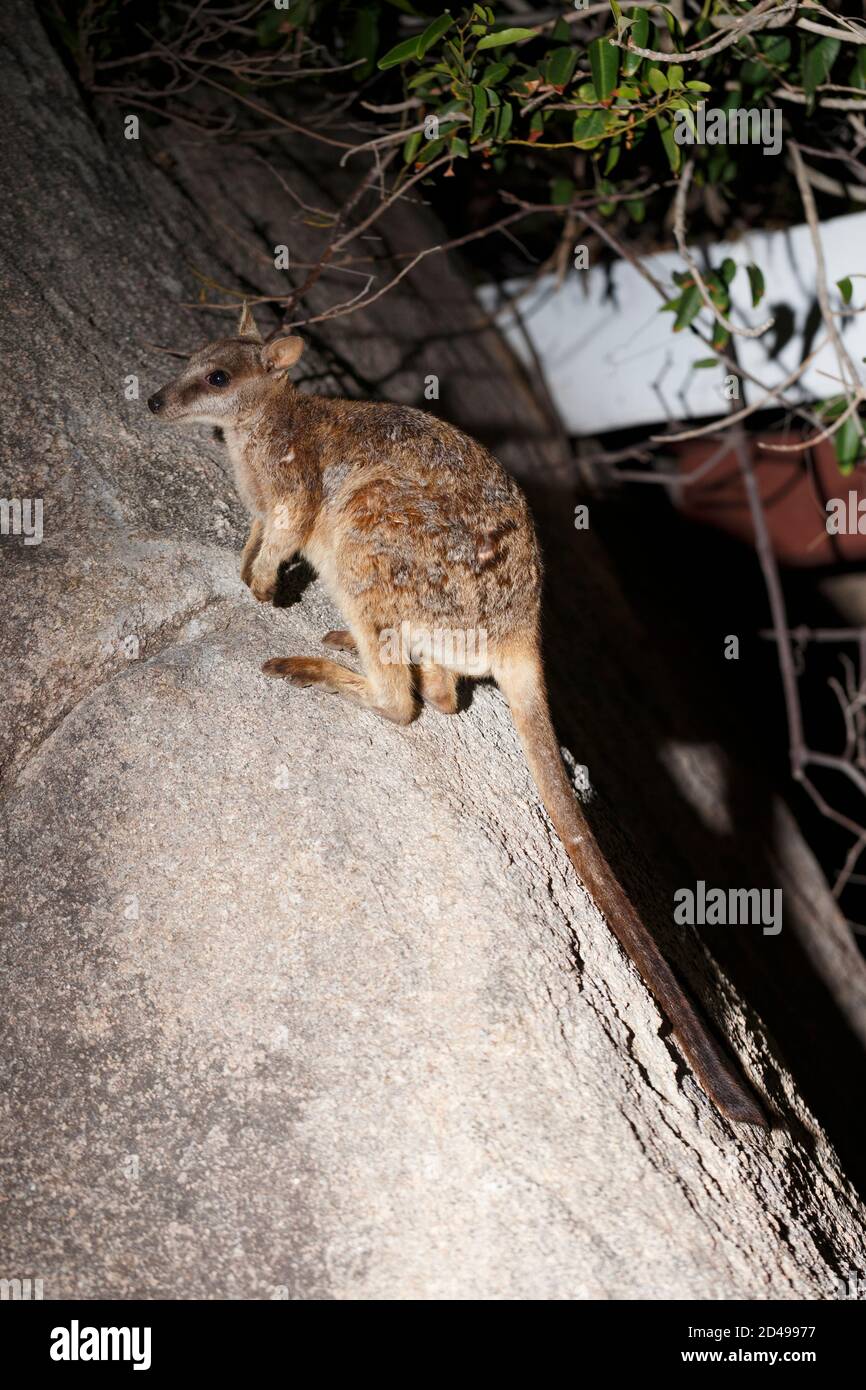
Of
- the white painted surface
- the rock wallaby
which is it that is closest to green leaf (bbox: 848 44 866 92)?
the white painted surface

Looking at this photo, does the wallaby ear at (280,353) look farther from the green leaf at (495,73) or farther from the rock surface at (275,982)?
the green leaf at (495,73)

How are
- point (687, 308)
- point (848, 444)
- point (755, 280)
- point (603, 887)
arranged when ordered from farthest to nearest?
point (755, 280) → point (687, 308) → point (848, 444) → point (603, 887)

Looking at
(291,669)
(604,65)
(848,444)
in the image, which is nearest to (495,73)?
(604,65)

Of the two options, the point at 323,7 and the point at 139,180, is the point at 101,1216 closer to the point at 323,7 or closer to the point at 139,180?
the point at 139,180

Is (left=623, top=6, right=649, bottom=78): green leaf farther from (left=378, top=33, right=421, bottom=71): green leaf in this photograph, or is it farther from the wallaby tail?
the wallaby tail

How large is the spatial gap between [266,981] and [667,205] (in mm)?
5907

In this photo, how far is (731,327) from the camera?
4289 mm

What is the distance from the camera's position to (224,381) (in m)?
3.58

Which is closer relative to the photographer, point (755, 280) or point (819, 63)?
point (819, 63)

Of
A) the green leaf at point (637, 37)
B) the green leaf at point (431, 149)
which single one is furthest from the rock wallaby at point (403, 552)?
the green leaf at point (637, 37)

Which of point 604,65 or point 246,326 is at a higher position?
point 604,65

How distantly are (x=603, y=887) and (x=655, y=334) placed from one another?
15.2 feet

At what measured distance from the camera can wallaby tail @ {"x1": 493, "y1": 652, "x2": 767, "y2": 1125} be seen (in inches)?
113

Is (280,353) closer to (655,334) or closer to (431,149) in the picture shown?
(431,149)
